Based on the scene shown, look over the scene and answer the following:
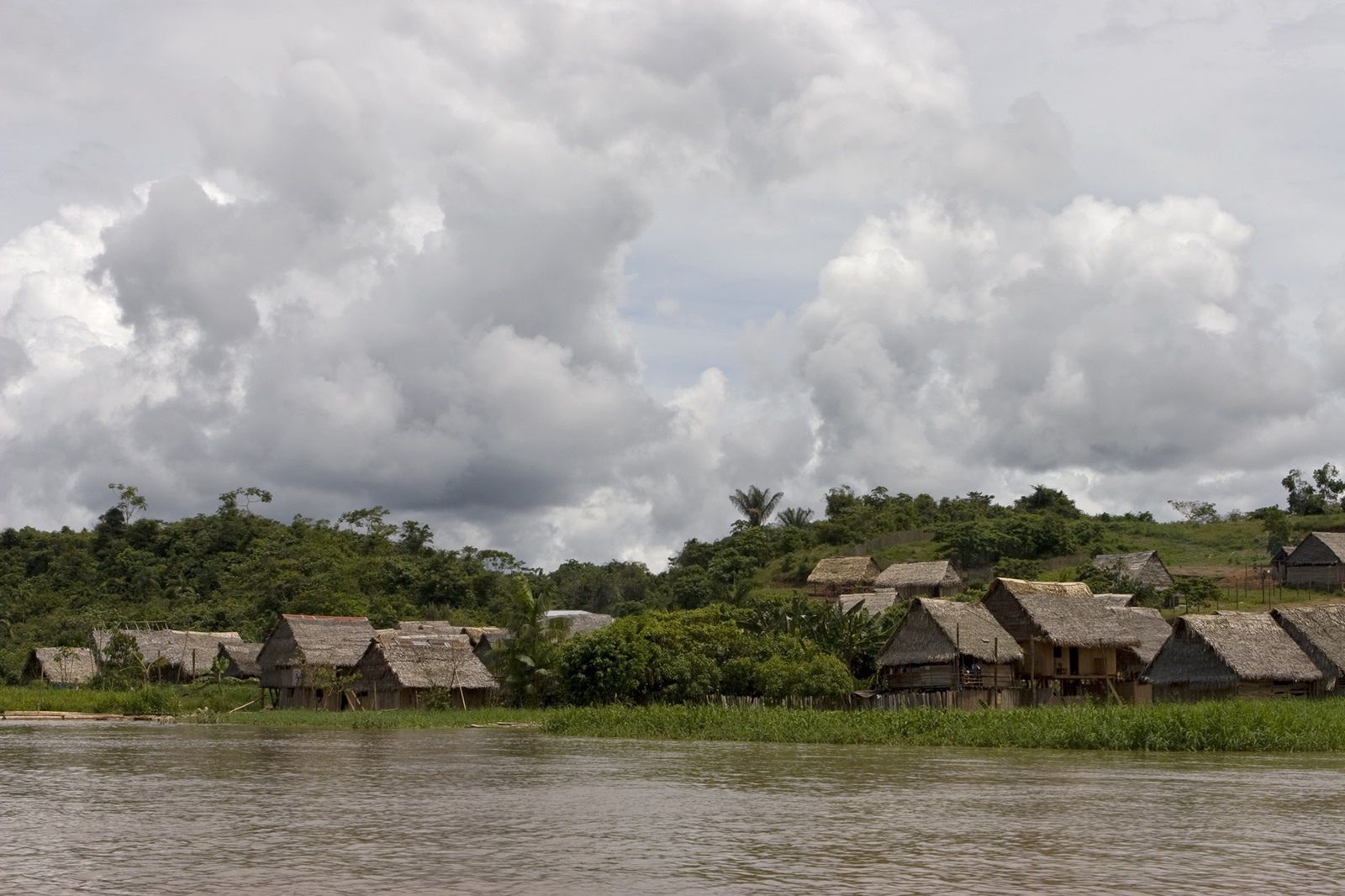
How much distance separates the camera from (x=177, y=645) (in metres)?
61.3

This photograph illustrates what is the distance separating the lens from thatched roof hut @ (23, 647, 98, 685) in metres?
60.7

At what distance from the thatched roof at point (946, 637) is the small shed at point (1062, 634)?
0.78 m

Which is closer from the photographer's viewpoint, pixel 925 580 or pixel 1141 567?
pixel 1141 567

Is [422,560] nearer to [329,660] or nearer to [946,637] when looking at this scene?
[329,660]

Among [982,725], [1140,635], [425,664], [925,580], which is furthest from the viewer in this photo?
[925,580]

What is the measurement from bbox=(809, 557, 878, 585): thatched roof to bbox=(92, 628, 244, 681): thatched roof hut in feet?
99.3

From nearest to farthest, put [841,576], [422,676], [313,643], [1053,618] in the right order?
[1053,618] → [422,676] → [313,643] → [841,576]

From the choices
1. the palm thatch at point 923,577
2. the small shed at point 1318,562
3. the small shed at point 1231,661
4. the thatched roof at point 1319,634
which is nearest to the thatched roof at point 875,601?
the palm thatch at point 923,577

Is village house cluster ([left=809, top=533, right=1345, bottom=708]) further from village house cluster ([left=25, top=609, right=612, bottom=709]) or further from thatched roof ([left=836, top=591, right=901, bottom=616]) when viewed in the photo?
village house cluster ([left=25, top=609, right=612, bottom=709])

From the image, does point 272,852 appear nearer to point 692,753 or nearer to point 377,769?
point 377,769

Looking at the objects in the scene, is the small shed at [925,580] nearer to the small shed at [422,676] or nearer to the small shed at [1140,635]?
the small shed at [1140,635]

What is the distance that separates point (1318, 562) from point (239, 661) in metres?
51.3

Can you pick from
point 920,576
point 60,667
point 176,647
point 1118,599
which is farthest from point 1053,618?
point 60,667

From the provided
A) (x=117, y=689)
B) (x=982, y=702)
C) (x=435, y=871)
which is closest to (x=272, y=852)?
(x=435, y=871)
